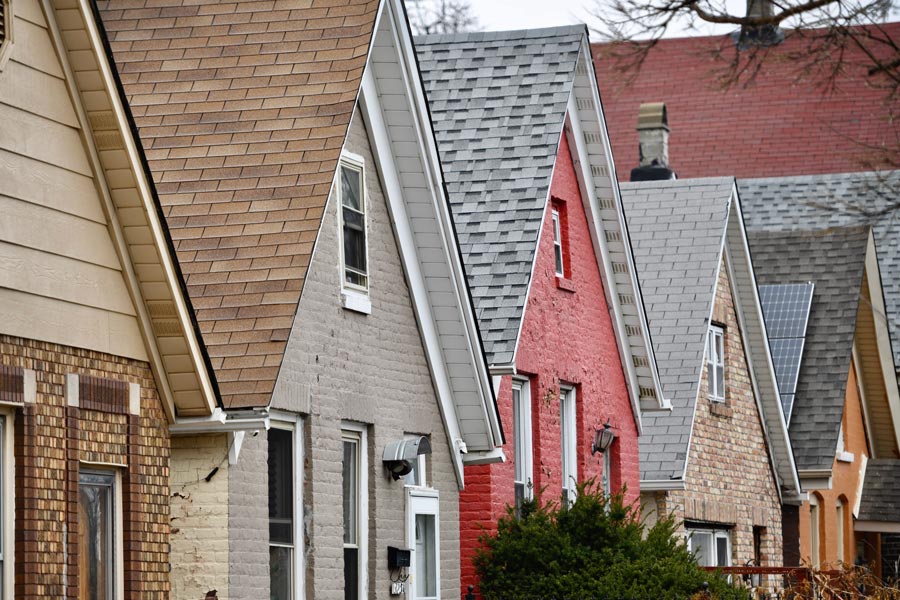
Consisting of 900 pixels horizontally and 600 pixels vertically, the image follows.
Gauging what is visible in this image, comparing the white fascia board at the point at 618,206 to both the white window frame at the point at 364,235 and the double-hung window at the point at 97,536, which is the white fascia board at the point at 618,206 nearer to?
the white window frame at the point at 364,235

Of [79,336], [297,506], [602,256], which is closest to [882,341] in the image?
[602,256]

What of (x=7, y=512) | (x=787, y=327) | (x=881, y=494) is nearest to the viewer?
(x=7, y=512)

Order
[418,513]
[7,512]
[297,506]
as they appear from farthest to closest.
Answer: [418,513] < [297,506] < [7,512]

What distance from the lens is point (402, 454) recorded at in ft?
50.9

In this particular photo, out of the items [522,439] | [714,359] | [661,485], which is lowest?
[661,485]

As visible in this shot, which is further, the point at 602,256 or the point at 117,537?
the point at 602,256

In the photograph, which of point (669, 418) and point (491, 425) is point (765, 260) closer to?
point (669, 418)

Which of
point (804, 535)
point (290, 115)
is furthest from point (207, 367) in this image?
point (804, 535)

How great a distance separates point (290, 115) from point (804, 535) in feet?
58.8

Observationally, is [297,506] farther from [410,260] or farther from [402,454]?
[410,260]

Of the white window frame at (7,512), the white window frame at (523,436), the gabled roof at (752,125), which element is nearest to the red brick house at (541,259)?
the white window frame at (523,436)

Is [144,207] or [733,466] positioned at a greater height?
[144,207]

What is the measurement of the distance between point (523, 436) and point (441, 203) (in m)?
4.21

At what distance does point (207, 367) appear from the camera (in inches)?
464
